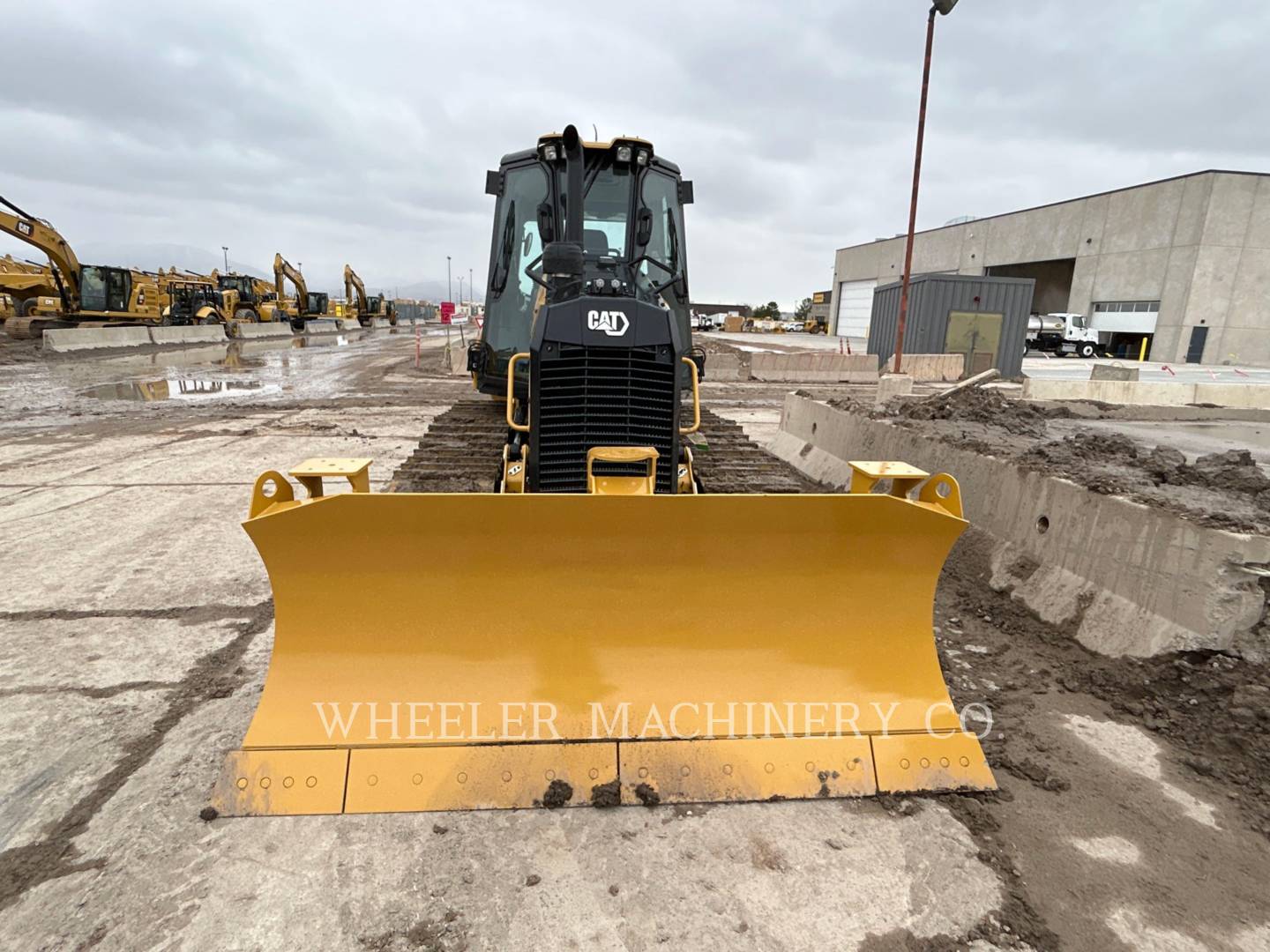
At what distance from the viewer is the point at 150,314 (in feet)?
94.3

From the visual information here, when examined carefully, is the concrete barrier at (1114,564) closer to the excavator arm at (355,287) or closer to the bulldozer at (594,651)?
the bulldozer at (594,651)

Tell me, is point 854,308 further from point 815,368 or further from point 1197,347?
point 815,368

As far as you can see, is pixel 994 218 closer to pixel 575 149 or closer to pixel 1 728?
pixel 575 149

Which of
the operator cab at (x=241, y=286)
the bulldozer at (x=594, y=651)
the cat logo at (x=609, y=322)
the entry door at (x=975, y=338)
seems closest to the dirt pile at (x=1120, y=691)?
the bulldozer at (x=594, y=651)

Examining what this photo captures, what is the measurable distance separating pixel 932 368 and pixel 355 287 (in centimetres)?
4218

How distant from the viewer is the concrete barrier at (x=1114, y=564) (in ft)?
9.70

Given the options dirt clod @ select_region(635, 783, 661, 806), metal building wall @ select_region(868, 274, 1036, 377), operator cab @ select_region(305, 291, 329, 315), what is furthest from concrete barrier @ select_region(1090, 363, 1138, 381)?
operator cab @ select_region(305, 291, 329, 315)

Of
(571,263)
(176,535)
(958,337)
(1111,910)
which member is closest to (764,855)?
(1111,910)

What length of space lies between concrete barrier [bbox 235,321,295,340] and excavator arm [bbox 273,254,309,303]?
6.95 ft

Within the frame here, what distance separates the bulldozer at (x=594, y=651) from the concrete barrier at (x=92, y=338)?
86.4 ft

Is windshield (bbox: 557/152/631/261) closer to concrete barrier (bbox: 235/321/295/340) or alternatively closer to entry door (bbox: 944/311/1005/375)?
entry door (bbox: 944/311/1005/375)

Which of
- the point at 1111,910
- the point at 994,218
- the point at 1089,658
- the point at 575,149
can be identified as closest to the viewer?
the point at 1111,910

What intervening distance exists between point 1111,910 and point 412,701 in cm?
239

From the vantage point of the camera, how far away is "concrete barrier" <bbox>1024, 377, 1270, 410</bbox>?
12.2 metres
